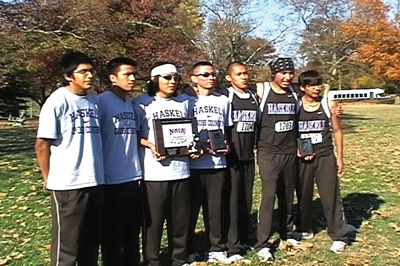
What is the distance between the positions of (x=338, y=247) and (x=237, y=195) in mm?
1251

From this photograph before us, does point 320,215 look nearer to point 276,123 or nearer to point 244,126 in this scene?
point 276,123

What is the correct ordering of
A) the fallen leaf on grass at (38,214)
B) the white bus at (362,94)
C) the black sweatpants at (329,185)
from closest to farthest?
the black sweatpants at (329,185) → the fallen leaf on grass at (38,214) → the white bus at (362,94)

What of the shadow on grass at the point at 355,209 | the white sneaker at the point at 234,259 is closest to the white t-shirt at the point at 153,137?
the white sneaker at the point at 234,259

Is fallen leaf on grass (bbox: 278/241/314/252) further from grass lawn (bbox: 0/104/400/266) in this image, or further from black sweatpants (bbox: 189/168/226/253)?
black sweatpants (bbox: 189/168/226/253)

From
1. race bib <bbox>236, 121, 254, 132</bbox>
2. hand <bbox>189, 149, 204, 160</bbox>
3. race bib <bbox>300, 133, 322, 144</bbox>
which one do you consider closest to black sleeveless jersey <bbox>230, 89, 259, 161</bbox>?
race bib <bbox>236, 121, 254, 132</bbox>

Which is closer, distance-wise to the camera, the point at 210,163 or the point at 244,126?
the point at 210,163

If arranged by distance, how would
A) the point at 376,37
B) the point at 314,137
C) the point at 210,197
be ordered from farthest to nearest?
1. the point at 376,37
2. the point at 314,137
3. the point at 210,197

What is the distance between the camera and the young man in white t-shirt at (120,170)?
14.8 feet

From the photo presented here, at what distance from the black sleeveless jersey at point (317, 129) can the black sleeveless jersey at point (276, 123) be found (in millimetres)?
240

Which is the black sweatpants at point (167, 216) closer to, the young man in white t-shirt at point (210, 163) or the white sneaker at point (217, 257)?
the young man in white t-shirt at point (210, 163)

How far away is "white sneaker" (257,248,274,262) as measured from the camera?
17.8ft

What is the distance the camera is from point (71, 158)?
13.6 feet

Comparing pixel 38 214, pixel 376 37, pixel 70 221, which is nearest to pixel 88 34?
pixel 38 214

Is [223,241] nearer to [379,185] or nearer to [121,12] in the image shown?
[379,185]
